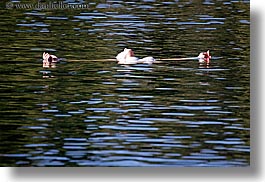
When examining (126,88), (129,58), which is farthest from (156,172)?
(129,58)

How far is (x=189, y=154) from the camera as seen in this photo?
8.24 meters

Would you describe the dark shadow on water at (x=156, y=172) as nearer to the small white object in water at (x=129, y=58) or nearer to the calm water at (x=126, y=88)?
the calm water at (x=126, y=88)

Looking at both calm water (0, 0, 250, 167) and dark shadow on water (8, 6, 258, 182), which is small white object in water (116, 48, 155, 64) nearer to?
calm water (0, 0, 250, 167)

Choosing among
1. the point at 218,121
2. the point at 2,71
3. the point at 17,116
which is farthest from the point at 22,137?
the point at 218,121

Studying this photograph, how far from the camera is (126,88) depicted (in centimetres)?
921

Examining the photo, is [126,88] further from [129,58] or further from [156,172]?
[156,172]

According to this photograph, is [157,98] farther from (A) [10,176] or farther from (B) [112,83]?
(A) [10,176]

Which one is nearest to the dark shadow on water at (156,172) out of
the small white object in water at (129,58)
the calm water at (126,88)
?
the calm water at (126,88)

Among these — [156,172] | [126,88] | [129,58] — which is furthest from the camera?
[129,58]

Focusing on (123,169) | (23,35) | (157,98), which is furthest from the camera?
(23,35)

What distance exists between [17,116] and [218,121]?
4.75 feet

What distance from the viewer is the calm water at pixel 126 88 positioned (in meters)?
8.28

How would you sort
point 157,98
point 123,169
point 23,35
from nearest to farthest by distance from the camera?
point 123,169, point 157,98, point 23,35

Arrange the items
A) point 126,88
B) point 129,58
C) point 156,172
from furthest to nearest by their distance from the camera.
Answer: point 129,58
point 126,88
point 156,172
